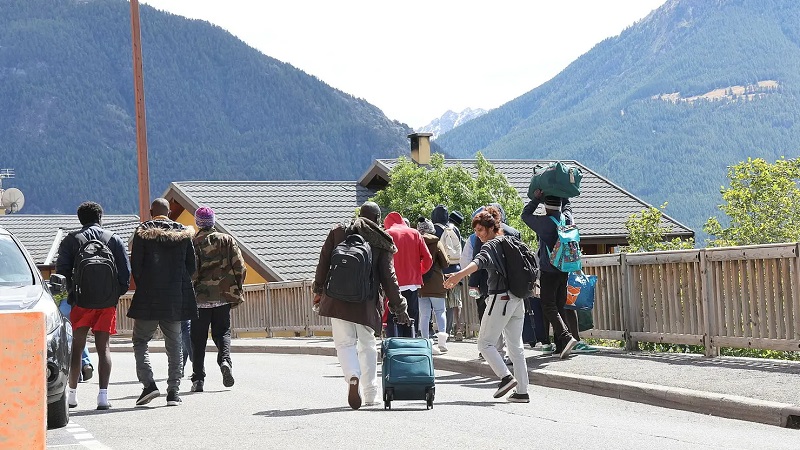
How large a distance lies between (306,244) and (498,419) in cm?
2984

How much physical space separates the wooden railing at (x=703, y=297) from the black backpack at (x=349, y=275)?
4.00m

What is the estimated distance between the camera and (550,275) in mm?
14188

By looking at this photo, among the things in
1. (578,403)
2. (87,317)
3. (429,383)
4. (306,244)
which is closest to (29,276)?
(87,317)

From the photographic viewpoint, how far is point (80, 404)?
1264cm

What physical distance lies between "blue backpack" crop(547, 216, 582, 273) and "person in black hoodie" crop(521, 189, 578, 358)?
0.27 feet

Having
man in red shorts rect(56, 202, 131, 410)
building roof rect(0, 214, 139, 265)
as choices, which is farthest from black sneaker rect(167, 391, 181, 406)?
building roof rect(0, 214, 139, 265)

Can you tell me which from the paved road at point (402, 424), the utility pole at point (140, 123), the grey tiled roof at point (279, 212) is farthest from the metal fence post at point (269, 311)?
the paved road at point (402, 424)

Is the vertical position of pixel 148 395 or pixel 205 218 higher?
pixel 205 218

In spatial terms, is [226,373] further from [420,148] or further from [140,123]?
[420,148]

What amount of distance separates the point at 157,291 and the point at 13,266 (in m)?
1.76

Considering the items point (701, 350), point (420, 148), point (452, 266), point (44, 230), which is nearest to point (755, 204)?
point (420, 148)

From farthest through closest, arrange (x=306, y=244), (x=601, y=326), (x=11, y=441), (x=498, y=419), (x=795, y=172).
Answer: (x=795, y=172) < (x=306, y=244) < (x=601, y=326) < (x=498, y=419) < (x=11, y=441)

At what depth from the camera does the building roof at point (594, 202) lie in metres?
42.5

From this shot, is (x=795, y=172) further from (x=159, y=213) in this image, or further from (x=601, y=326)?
(x=159, y=213)
